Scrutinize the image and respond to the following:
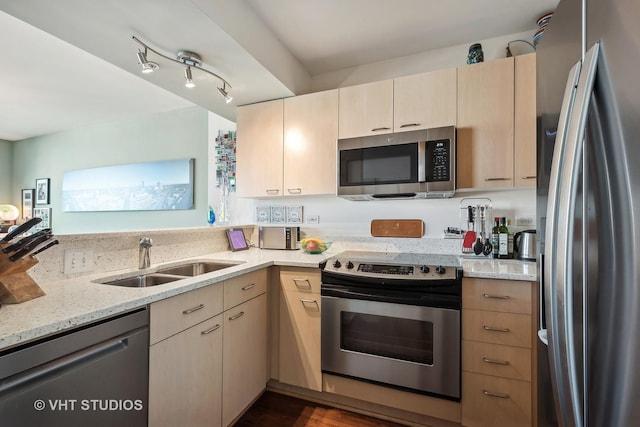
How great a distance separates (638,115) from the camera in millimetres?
477

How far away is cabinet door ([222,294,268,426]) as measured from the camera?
1515 millimetres

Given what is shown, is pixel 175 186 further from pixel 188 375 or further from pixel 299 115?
pixel 188 375

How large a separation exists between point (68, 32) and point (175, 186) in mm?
2127

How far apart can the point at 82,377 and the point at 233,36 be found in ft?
5.36

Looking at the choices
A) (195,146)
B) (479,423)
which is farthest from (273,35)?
(479,423)

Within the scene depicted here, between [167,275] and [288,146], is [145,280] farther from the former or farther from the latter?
[288,146]

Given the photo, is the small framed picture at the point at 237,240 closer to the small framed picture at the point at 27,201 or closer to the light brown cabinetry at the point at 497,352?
the light brown cabinetry at the point at 497,352

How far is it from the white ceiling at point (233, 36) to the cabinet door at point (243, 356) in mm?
1487

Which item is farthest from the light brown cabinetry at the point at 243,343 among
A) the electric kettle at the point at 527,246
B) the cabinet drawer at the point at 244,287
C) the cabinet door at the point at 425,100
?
the electric kettle at the point at 527,246

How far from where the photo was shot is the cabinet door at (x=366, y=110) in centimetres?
198

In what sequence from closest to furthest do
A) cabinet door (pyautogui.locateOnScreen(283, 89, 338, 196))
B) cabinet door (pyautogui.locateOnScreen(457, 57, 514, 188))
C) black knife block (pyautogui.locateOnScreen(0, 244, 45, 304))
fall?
black knife block (pyautogui.locateOnScreen(0, 244, 45, 304))
cabinet door (pyautogui.locateOnScreen(457, 57, 514, 188))
cabinet door (pyautogui.locateOnScreen(283, 89, 338, 196))

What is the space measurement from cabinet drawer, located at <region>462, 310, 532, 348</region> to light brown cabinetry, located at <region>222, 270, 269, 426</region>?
3.90 feet

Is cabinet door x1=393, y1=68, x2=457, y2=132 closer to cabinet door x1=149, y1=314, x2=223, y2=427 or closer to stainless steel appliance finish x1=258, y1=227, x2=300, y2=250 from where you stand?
stainless steel appliance finish x1=258, y1=227, x2=300, y2=250

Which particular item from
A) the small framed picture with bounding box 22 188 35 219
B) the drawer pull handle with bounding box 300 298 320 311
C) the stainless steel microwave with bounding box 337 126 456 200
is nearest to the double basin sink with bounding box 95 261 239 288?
the drawer pull handle with bounding box 300 298 320 311
